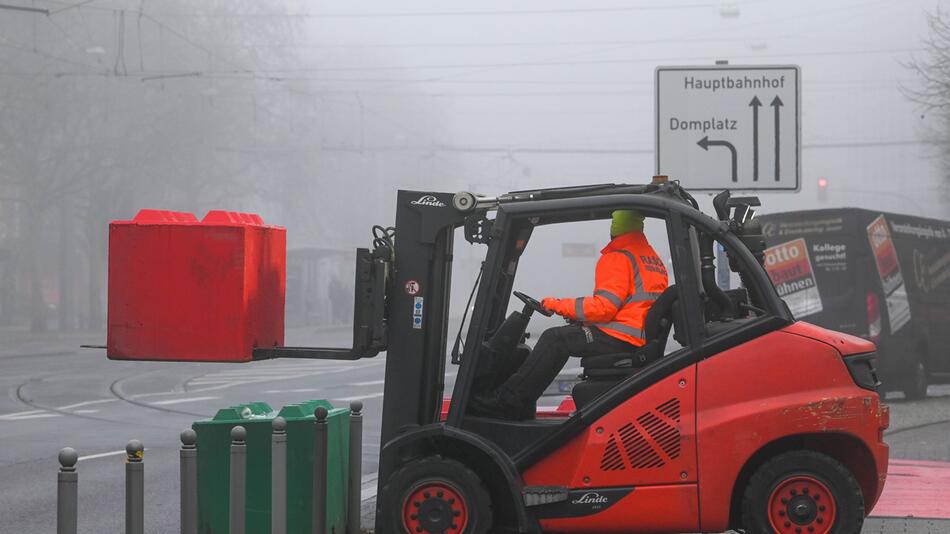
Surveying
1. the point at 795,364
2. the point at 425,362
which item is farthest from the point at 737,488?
the point at 425,362

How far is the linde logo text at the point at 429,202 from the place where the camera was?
24.0ft

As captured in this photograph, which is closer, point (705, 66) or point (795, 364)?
point (795, 364)

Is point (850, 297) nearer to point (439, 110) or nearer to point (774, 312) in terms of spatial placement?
point (774, 312)

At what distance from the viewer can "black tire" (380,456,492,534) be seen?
6.89 meters

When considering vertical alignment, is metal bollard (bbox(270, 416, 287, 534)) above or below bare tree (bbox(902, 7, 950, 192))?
below

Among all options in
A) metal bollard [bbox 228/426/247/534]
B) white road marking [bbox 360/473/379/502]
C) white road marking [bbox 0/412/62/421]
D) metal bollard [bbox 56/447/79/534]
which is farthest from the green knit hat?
white road marking [bbox 0/412/62/421]

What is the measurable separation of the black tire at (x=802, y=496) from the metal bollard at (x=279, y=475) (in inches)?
89.4

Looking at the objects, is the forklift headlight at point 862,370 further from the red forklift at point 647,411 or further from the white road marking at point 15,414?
the white road marking at point 15,414

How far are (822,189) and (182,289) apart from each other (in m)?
32.6

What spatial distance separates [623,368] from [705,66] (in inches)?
210

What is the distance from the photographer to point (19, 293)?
187 feet

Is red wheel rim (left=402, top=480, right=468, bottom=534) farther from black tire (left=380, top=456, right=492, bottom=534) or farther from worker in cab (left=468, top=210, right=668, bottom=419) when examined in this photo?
worker in cab (left=468, top=210, right=668, bottom=419)

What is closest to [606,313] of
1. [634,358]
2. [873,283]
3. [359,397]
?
[634,358]

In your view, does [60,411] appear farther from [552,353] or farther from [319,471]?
[552,353]
